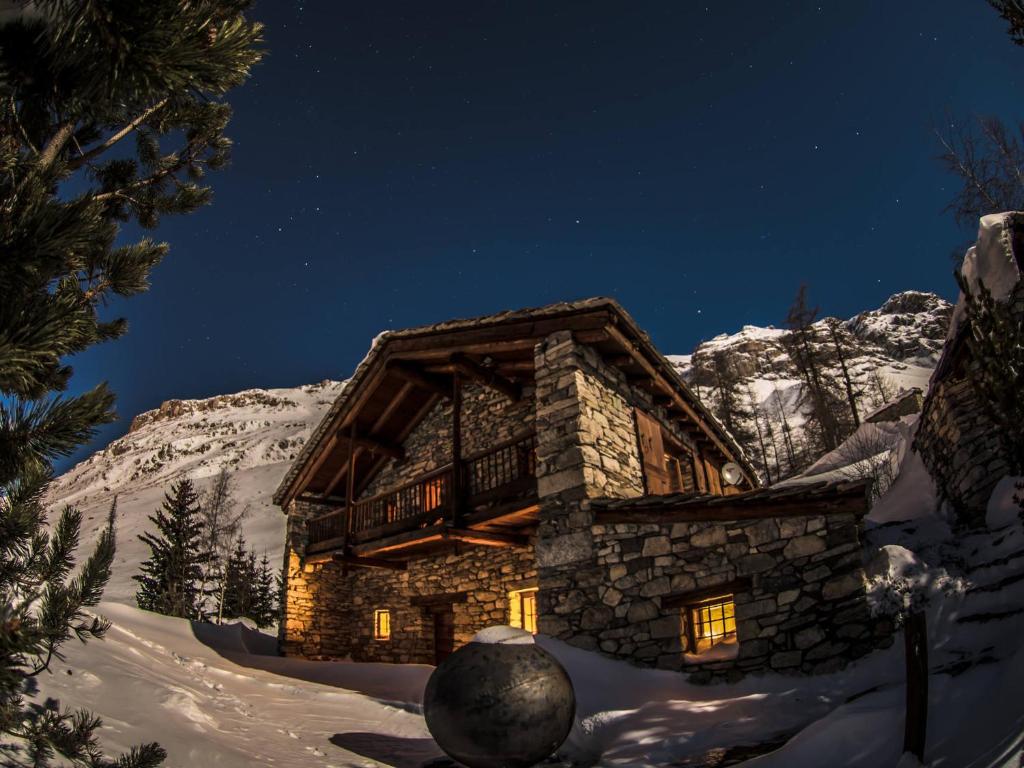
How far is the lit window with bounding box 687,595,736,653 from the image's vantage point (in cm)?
752

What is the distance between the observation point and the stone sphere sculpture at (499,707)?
4367 millimetres

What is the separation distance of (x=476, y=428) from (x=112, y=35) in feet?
33.9

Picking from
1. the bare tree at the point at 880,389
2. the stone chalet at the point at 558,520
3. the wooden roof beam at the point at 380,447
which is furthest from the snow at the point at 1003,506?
the bare tree at the point at 880,389

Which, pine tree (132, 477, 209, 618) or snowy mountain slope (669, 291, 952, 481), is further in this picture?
snowy mountain slope (669, 291, 952, 481)

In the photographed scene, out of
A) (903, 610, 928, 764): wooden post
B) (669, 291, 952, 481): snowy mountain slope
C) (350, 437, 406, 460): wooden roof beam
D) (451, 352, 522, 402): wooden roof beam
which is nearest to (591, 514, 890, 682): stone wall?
(903, 610, 928, 764): wooden post

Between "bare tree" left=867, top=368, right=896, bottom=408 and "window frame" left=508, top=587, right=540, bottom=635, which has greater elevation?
"bare tree" left=867, top=368, right=896, bottom=408

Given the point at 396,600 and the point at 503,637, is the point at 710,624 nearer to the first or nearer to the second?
the point at 503,637

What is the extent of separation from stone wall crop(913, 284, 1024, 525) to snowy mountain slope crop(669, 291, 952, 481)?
36.9 metres

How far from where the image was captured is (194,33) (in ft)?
6.63

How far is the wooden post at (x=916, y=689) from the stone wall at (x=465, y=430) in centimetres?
750

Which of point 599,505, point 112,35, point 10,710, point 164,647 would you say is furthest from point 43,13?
point 164,647

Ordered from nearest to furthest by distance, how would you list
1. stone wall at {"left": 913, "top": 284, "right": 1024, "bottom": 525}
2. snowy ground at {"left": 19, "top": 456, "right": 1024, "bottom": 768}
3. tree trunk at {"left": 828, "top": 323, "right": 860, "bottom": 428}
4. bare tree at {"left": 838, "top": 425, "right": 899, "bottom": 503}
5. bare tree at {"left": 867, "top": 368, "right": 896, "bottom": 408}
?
snowy ground at {"left": 19, "top": 456, "right": 1024, "bottom": 768}, stone wall at {"left": 913, "top": 284, "right": 1024, "bottom": 525}, bare tree at {"left": 838, "top": 425, "right": 899, "bottom": 503}, tree trunk at {"left": 828, "top": 323, "right": 860, "bottom": 428}, bare tree at {"left": 867, "top": 368, "right": 896, "bottom": 408}

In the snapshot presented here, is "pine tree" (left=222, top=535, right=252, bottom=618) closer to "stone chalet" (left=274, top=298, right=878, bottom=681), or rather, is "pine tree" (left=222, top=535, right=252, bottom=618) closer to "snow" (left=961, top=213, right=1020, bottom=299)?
"stone chalet" (left=274, top=298, right=878, bottom=681)

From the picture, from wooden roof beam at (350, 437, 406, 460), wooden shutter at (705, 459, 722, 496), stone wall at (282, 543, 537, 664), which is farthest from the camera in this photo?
wooden shutter at (705, 459, 722, 496)
